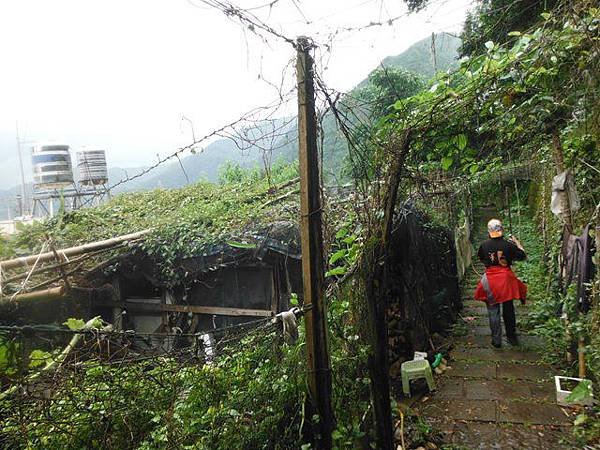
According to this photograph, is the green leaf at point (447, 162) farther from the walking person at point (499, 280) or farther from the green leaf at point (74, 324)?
the green leaf at point (74, 324)

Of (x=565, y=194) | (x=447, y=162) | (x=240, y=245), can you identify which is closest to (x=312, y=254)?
(x=447, y=162)

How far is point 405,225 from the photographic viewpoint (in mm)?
5449

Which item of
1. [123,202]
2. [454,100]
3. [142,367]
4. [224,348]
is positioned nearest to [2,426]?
[142,367]

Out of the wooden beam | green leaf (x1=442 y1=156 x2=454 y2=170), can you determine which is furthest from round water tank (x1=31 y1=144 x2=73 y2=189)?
green leaf (x1=442 y1=156 x2=454 y2=170)

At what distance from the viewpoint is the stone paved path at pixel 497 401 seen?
4012 millimetres

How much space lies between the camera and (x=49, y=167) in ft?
49.2

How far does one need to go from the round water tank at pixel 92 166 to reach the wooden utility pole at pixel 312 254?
1459 cm

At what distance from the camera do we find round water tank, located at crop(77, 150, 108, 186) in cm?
1534

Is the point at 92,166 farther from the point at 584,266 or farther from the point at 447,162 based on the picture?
the point at 584,266

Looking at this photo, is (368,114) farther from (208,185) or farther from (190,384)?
(208,185)

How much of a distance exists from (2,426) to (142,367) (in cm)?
79

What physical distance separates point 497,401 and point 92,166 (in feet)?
50.3

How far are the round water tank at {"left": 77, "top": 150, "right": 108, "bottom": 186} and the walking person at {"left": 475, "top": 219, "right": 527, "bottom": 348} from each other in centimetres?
1396

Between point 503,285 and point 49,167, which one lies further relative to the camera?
point 49,167
